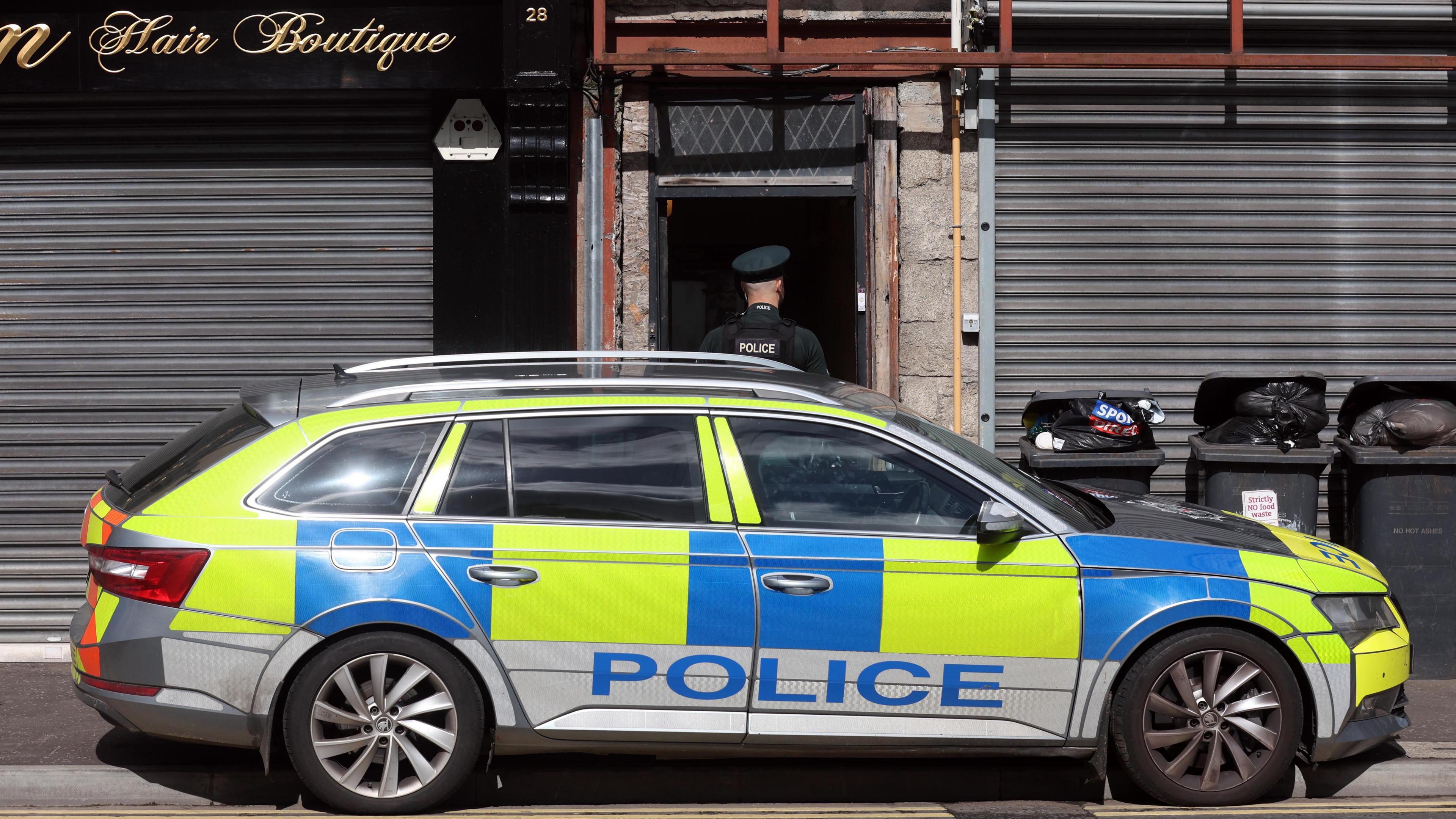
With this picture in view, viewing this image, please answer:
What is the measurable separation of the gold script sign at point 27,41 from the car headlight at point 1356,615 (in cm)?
752

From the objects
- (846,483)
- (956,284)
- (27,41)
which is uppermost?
(27,41)

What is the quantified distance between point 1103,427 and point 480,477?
3.73 m

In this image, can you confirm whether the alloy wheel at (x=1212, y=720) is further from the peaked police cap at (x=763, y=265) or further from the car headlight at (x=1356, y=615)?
the peaked police cap at (x=763, y=265)

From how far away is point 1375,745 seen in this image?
5414 millimetres

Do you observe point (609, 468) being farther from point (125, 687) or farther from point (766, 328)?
point (766, 328)

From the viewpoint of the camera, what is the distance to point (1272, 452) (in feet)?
23.9

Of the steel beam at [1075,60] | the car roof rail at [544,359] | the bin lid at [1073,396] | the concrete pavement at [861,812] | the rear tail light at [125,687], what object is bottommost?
the concrete pavement at [861,812]

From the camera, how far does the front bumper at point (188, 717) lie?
15.7 feet

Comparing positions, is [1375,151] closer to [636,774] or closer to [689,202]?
[689,202]

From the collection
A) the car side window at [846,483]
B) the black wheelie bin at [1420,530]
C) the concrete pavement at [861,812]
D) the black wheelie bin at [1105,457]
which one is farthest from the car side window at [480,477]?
the black wheelie bin at [1420,530]

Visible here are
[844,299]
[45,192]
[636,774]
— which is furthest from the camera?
[844,299]

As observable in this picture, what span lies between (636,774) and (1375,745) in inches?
116

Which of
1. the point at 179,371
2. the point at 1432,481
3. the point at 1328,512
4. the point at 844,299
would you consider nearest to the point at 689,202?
the point at 844,299

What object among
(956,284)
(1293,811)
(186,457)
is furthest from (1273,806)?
(186,457)
